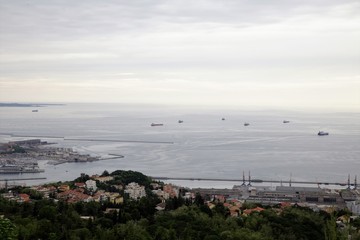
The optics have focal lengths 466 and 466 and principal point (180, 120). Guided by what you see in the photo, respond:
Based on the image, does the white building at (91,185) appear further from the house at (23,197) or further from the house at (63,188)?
the house at (23,197)

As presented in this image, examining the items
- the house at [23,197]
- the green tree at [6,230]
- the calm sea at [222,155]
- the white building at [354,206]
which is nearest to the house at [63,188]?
the house at [23,197]

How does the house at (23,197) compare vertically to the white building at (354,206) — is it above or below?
above

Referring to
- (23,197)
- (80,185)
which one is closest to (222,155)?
(80,185)

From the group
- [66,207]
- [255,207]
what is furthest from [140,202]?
[255,207]

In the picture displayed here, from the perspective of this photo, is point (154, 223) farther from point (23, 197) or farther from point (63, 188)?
point (63, 188)

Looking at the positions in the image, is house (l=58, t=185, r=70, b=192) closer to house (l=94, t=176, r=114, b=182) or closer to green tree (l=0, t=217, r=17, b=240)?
house (l=94, t=176, r=114, b=182)

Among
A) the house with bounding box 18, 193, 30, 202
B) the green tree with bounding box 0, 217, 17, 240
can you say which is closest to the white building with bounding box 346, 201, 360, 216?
the house with bounding box 18, 193, 30, 202
